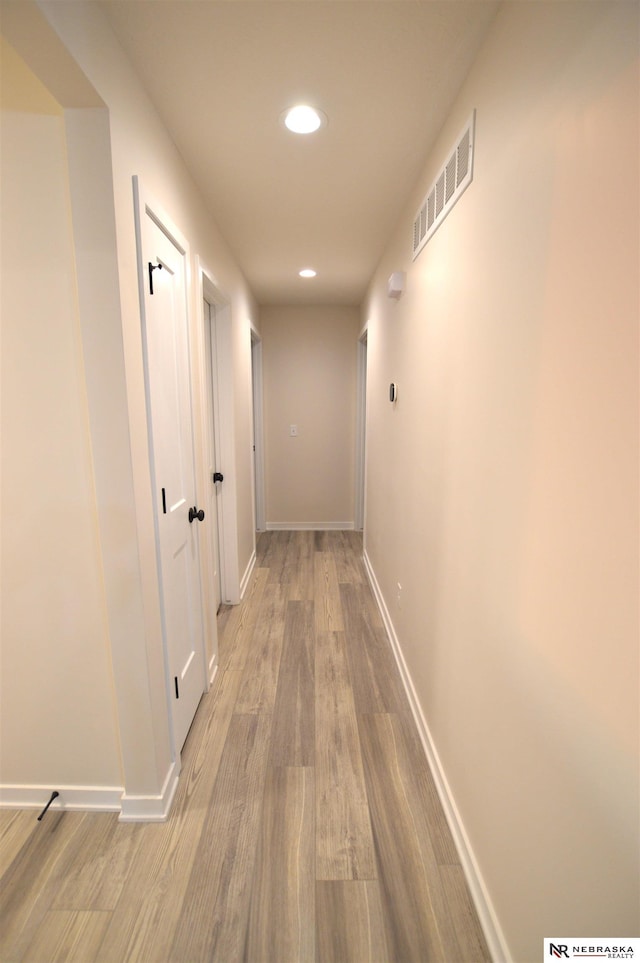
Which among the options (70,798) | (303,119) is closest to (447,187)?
(303,119)

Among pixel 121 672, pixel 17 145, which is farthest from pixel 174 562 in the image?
pixel 17 145

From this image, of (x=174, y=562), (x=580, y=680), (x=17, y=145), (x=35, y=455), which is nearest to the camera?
(x=580, y=680)

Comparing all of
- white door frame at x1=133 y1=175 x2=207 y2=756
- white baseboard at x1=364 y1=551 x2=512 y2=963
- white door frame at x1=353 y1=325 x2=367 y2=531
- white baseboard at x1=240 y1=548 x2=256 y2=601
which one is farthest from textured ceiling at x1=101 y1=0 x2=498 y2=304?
white baseboard at x1=240 y1=548 x2=256 y2=601

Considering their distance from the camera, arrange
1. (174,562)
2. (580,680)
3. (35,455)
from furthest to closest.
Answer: (174,562) → (35,455) → (580,680)

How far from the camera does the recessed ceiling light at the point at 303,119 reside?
1374 millimetres

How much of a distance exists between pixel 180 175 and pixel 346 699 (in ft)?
8.13

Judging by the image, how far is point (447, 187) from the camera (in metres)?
1.43

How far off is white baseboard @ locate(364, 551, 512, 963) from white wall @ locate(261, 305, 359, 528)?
2.75 m

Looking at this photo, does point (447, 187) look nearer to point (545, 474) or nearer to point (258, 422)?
point (545, 474)

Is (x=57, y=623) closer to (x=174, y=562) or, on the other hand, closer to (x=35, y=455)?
(x=174, y=562)

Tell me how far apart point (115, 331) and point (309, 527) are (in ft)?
12.5

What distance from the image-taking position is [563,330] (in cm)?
77

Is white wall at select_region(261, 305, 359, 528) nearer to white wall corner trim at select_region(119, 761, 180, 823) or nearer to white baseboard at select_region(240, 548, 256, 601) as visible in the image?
white baseboard at select_region(240, 548, 256, 601)

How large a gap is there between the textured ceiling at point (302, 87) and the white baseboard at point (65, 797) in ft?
7.78
